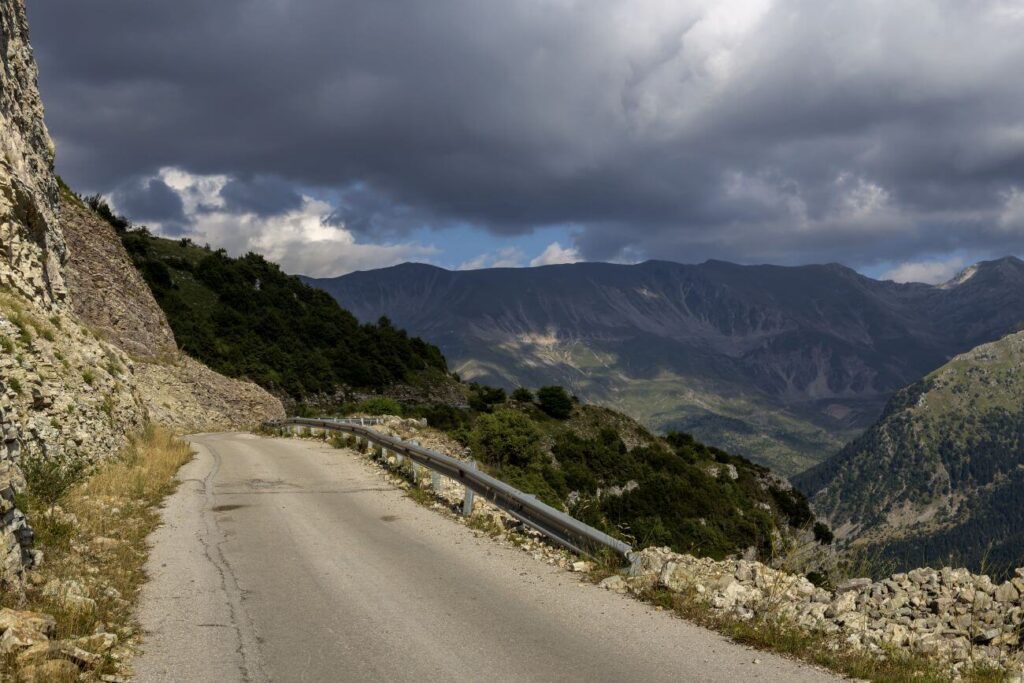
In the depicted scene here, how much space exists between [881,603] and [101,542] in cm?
1012

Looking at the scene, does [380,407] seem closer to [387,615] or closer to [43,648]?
[387,615]

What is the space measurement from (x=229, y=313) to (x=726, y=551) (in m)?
56.6

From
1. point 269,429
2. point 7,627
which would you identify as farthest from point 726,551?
point 7,627

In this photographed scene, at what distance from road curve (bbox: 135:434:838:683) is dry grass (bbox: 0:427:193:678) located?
34 cm

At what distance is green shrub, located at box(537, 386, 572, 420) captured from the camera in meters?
84.9

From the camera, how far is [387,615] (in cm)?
718

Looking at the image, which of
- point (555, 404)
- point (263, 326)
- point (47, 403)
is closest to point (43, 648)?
point (47, 403)

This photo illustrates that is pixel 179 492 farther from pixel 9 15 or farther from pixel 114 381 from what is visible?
pixel 9 15

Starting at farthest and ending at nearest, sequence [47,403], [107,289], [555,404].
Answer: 1. [555,404]
2. [107,289]
3. [47,403]

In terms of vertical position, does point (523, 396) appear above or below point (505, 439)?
below

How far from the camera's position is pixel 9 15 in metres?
22.5

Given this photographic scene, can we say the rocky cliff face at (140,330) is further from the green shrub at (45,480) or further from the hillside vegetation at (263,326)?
the green shrub at (45,480)

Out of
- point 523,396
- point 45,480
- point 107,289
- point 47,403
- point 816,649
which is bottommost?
point 523,396

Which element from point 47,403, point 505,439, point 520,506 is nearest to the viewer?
point 520,506
